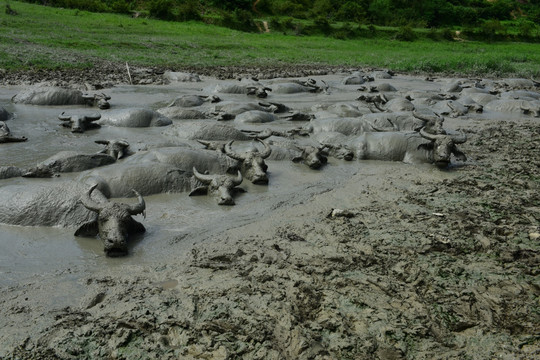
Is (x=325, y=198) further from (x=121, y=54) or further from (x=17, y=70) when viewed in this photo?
(x=121, y=54)

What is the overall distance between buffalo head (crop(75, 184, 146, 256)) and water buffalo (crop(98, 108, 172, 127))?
540cm

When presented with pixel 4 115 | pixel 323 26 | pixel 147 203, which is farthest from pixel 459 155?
pixel 323 26

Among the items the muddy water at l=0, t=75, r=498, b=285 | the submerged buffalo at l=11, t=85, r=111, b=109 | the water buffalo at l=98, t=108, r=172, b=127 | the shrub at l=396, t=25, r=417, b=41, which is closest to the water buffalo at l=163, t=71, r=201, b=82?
the submerged buffalo at l=11, t=85, r=111, b=109

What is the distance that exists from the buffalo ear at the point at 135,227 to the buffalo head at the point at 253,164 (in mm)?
2354

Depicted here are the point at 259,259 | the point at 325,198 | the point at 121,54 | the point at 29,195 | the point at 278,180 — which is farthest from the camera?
the point at 121,54

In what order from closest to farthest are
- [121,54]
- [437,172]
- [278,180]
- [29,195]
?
[29,195], [278,180], [437,172], [121,54]

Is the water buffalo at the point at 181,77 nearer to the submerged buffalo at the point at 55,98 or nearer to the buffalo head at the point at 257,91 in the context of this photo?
the buffalo head at the point at 257,91

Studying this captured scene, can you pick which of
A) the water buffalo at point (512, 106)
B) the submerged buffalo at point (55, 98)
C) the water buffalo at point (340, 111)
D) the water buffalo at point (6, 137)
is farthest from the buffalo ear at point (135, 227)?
the water buffalo at point (512, 106)

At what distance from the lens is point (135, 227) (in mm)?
5379

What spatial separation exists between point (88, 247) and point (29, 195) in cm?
117

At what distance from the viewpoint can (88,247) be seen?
16.7 feet

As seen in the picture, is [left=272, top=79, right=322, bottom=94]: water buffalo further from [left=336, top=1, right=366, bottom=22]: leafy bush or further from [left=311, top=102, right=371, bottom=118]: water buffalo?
[left=336, top=1, right=366, bottom=22]: leafy bush

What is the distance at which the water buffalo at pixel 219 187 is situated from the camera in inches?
258

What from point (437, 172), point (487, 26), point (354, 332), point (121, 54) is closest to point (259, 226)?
point (354, 332)
